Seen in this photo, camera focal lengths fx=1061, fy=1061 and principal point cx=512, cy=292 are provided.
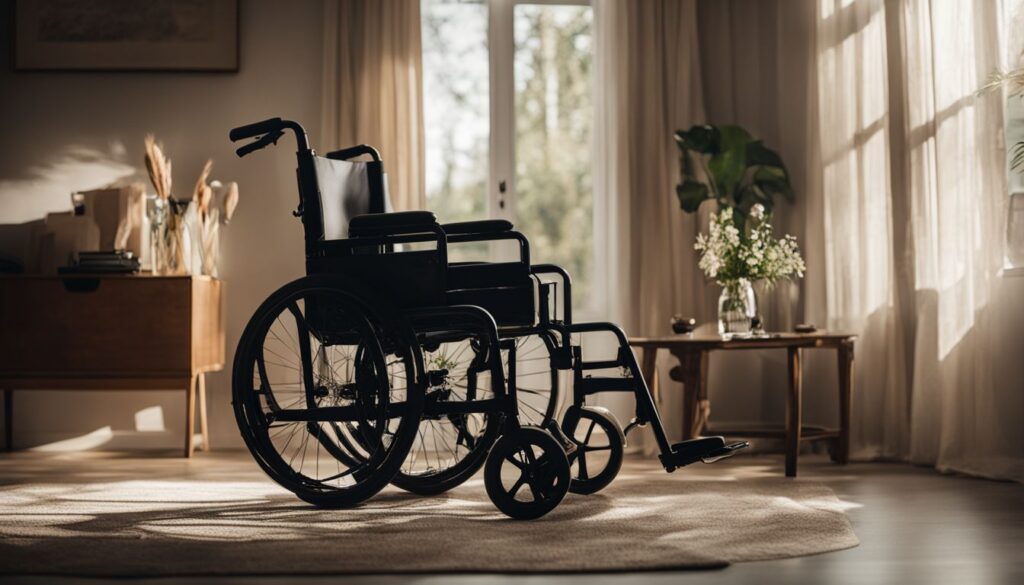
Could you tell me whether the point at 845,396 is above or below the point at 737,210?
below

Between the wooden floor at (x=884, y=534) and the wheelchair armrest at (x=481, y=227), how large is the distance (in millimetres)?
1047

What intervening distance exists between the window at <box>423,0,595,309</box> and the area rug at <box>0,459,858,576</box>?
1.52 meters

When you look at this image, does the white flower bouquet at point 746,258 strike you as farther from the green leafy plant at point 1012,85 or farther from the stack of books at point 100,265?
the stack of books at point 100,265

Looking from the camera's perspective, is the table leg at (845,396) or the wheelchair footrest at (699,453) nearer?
the wheelchair footrest at (699,453)

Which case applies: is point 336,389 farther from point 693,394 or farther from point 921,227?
point 921,227

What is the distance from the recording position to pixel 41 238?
4207 mm

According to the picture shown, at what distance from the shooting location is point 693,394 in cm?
371

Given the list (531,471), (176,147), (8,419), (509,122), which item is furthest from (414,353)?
(8,419)

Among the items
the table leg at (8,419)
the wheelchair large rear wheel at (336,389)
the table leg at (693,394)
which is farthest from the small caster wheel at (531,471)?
the table leg at (8,419)

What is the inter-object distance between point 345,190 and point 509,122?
5.29 feet

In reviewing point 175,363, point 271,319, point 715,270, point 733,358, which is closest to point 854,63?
point 715,270

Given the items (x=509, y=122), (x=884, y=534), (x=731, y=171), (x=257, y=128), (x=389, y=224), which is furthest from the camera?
(x=509, y=122)

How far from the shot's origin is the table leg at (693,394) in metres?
3.69

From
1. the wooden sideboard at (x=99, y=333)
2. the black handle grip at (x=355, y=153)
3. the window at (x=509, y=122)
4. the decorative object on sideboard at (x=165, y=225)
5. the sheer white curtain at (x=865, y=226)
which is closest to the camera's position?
the black handle grip at (x=355, y=153)
